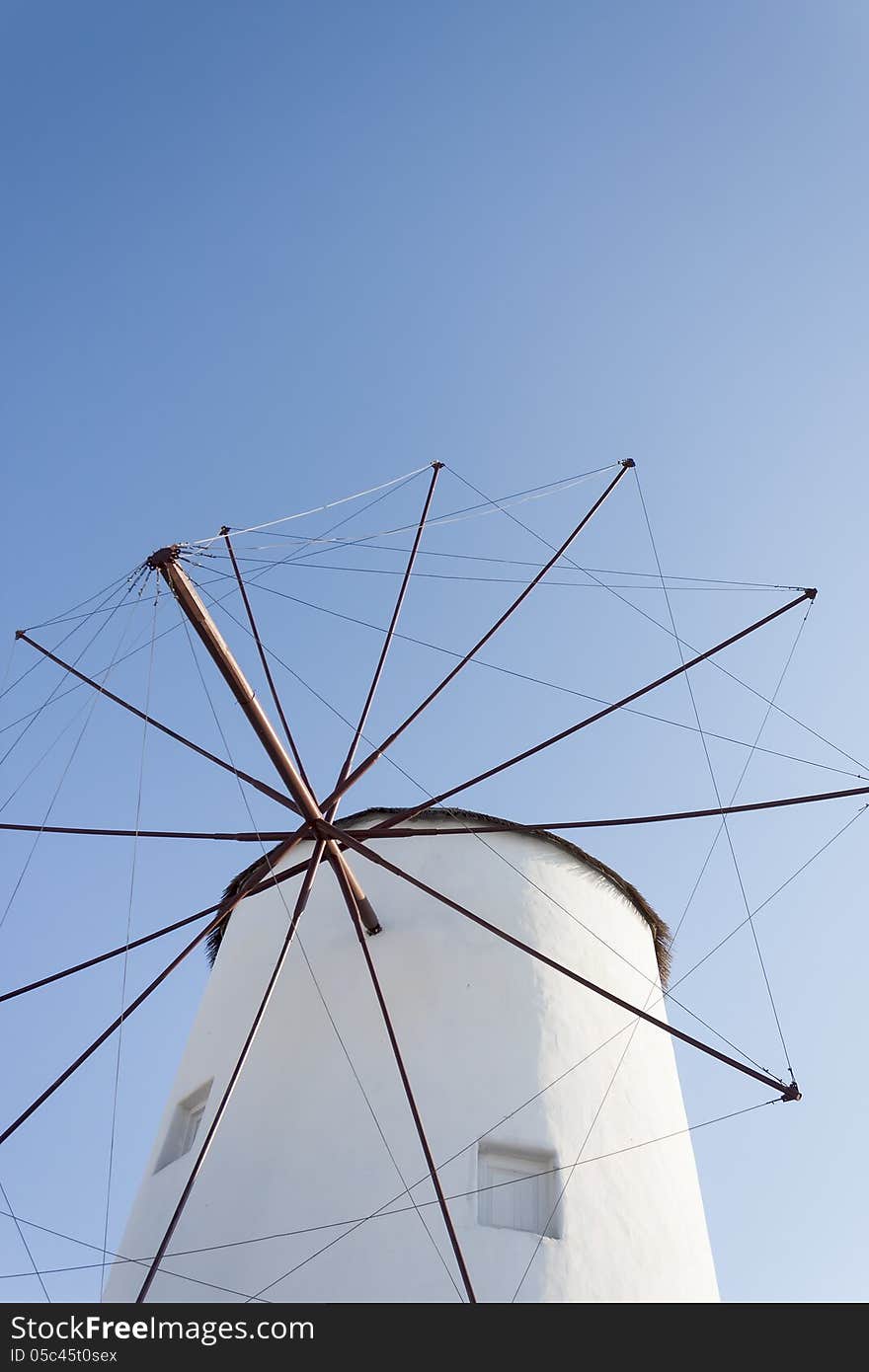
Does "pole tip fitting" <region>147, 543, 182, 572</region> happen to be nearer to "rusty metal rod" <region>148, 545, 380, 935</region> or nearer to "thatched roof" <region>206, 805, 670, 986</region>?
"rusty metal rod" <region>148, 545, 380, 935</region>

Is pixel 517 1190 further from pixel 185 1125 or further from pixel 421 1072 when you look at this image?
pixel 185 1125

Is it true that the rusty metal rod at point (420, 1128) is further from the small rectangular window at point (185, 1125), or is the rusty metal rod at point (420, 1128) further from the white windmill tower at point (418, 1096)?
the small rectangular window at point (185, 1125)

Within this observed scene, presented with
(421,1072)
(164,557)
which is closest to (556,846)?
(421,1072)

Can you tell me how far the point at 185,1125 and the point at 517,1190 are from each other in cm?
394

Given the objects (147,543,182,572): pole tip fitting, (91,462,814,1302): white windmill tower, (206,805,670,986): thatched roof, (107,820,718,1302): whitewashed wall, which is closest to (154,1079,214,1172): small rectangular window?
(91,462,814,1302): white windmill tower

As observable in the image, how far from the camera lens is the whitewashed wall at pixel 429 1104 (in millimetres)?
9836

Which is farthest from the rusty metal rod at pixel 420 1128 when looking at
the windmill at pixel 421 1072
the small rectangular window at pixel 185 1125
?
the small rectangular window at pixel 185 1125

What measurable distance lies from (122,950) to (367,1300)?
12.9ft

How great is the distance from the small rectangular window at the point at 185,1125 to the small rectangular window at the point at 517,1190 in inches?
129

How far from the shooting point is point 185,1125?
1232 cm

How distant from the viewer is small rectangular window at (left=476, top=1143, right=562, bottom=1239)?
10273 millimetres
